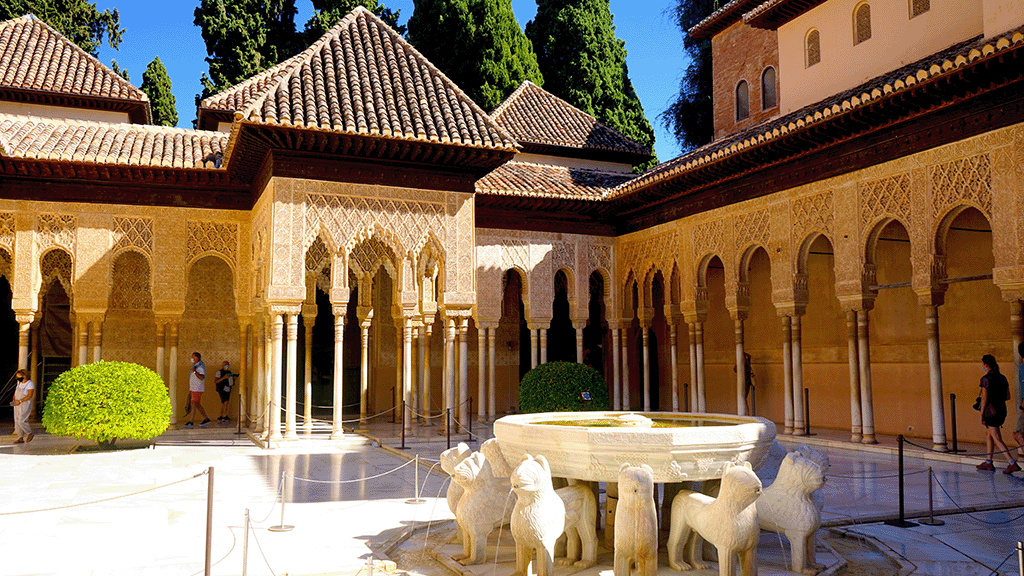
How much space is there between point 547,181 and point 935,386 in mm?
8883

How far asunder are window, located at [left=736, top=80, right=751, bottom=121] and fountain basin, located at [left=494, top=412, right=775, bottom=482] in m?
15.6

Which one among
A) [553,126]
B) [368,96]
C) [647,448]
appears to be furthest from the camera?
[553,126]

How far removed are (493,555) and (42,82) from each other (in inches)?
630

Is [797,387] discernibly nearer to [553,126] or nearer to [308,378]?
[308,378]

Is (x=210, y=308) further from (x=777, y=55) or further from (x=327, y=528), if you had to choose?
(x=777, y=55)

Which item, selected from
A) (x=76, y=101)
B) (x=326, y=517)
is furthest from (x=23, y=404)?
(x=326, y=517)

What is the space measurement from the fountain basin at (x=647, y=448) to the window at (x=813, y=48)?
12.7 meters

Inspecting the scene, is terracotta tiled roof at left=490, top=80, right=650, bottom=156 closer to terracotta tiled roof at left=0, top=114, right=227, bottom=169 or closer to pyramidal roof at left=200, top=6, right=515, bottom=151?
pyramidal roof at left=200, top=6, right=515, bottom=151

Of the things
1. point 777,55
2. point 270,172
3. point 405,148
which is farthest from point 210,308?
point 777,55

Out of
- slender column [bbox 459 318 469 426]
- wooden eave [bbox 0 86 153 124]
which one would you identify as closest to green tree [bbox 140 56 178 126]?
wooden eave [bbox 0 86 153 124]

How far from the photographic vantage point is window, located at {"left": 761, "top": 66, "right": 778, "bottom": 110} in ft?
61.0

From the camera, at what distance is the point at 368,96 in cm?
1318

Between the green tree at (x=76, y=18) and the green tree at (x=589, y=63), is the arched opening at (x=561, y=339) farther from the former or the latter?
the green tree at (x=76, y=18)

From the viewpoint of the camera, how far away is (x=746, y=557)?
4703mm
